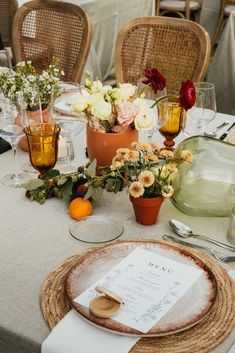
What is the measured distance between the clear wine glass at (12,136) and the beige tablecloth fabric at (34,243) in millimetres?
29

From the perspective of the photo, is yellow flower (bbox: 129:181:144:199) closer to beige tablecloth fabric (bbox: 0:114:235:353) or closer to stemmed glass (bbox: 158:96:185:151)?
beige tablecloth fabric (bbox: 0:114:235:353)

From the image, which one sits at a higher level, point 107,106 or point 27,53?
point 107,106

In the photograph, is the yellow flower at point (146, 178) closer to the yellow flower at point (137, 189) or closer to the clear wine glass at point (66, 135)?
the yellow flower at point (137, 189)

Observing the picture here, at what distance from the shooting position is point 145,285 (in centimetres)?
85

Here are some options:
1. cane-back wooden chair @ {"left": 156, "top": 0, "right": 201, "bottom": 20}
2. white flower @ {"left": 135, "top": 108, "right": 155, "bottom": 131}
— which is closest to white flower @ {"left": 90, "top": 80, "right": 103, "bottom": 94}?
white flower @ {"left": 135, "top": 108, "right": 155, "bottom": 131}

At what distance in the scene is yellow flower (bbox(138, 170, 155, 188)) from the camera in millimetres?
1000

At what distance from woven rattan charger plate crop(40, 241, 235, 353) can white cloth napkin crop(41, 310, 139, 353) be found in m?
0.02

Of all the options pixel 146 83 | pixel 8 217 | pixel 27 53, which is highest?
pixel 146 83

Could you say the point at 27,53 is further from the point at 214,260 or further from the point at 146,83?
the point at 214,260

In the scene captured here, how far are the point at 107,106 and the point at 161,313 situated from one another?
19.1 inches

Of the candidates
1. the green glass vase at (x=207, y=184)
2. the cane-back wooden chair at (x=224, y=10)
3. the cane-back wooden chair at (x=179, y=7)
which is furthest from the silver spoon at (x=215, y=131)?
the cane-back wooden chair at (x=224, y=10)

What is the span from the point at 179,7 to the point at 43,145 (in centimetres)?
410

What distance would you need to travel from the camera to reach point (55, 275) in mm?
890

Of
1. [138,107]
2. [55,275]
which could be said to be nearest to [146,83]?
[138,107]
